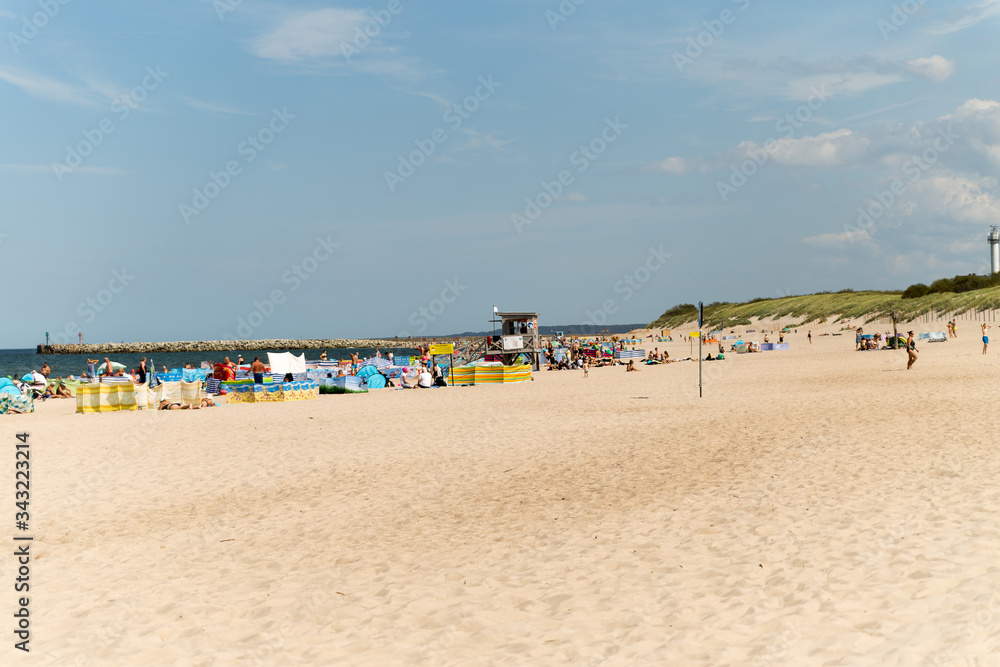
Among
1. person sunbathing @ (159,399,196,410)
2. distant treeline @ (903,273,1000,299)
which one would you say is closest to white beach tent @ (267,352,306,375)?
person sunbathing @ (159,399,196,410)

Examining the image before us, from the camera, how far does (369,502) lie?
8.36 m

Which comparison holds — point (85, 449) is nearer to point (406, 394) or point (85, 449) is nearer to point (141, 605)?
point (141, 605)

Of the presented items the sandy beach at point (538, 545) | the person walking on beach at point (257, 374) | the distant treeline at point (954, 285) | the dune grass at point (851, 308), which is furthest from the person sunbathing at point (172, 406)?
the distant treeline at point (954, 285)

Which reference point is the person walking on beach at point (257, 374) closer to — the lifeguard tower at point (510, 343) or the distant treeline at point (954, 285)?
the lifeguard tower at point (510, 343)

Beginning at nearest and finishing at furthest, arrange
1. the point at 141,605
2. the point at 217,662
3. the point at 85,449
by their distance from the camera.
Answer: the point at 217,662, the point at 141,605, the point at 85,449

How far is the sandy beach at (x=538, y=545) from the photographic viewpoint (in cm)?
455

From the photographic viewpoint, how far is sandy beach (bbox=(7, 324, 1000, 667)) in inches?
179

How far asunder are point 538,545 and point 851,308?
2751 inches

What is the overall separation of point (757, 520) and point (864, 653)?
2672mm

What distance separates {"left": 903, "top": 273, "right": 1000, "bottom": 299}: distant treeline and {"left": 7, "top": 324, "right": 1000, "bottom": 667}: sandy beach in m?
66.1

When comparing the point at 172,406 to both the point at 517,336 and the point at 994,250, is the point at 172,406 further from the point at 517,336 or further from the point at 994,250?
the point at 994,250

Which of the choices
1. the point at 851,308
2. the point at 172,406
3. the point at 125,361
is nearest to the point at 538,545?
the point at 172,406

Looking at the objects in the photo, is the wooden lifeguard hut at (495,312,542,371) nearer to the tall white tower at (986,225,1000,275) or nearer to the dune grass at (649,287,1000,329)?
the dune grass at (649,287,1000,329)

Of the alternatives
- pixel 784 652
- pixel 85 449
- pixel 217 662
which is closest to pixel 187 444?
pixel 85 449
